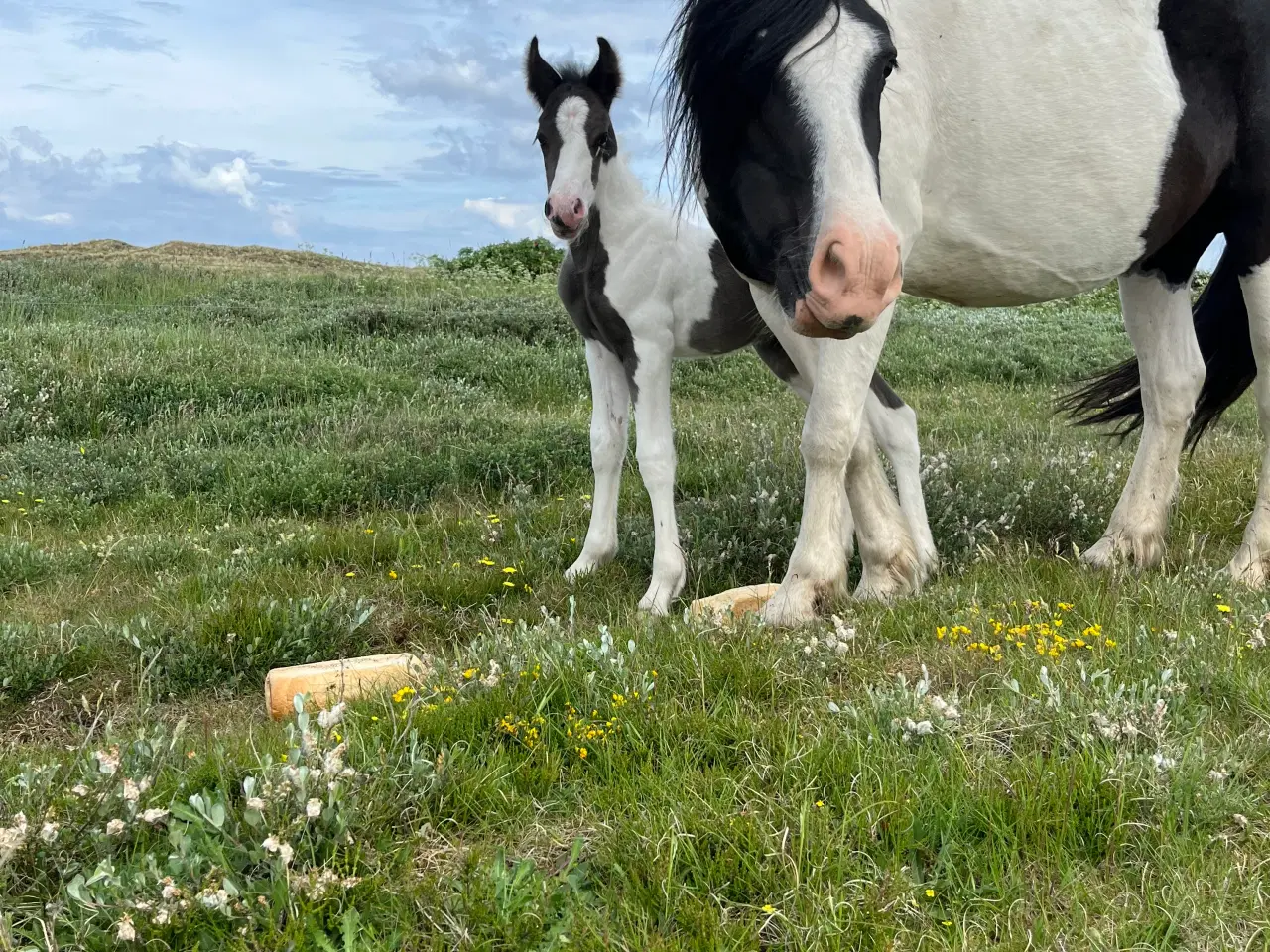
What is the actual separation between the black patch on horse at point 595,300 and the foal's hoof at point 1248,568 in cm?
292

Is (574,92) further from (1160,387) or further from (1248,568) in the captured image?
(1248,568)

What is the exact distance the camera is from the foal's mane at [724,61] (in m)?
3.48

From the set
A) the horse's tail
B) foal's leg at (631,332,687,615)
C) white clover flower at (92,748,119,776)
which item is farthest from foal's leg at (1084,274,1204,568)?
white clover flower at (92,748,119,776)

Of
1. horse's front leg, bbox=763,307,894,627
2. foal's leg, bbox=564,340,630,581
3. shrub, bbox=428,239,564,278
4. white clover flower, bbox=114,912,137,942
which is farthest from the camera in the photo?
shrub, bbox=428,239,564,278

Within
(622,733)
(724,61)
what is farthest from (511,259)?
(622,733)

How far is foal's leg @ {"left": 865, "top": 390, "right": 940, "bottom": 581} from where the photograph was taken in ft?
16.3

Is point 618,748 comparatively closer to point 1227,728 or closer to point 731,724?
point 731,724

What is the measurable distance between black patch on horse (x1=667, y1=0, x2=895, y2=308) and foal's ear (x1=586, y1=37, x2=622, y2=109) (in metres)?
1.19

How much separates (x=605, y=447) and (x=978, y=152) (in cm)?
235

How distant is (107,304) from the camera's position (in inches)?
677

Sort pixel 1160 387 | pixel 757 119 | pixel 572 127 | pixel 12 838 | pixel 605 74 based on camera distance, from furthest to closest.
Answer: pixel 1160 387
pixel 605 74
pixel 572 127
pixel 757 119
pixel 12 838

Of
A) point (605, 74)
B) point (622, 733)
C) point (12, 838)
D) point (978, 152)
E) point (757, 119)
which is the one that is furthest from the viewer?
point (605, 74)

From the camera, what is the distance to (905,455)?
506cm

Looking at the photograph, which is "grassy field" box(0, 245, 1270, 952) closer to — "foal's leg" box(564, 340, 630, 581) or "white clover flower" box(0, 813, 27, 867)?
"white clover flower" box(0, 813, 27, 867)
